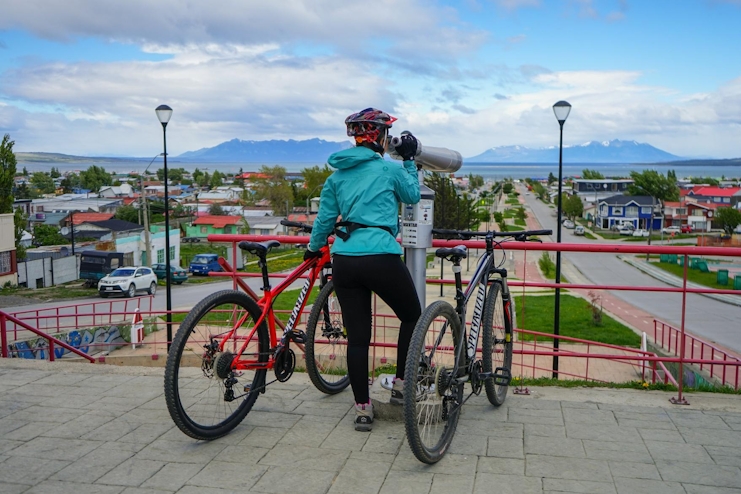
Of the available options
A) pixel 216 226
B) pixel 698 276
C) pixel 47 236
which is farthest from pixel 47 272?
pixel 698 276

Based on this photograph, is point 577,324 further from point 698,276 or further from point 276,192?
point 276,192

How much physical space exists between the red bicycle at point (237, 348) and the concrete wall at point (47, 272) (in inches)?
1630

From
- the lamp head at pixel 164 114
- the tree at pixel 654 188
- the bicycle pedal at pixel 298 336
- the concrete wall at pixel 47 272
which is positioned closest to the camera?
the bicycle pedal at pixel 298 336

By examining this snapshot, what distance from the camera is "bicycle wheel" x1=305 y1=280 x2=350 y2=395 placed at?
4754 millimetres

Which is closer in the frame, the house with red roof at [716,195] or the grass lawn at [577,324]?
the grass lawn at [577,324]

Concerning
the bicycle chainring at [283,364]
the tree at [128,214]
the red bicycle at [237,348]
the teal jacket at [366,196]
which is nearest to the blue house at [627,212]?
the tree at [128,214]

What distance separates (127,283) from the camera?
35062mm

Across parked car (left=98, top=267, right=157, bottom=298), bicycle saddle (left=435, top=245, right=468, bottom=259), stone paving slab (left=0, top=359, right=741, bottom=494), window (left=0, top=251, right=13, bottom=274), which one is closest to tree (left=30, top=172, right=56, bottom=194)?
window (left=0, top=251, right=13, bottom=274)

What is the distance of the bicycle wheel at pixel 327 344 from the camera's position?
15.6ft

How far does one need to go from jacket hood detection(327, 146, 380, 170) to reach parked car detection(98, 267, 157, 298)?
32702 mm

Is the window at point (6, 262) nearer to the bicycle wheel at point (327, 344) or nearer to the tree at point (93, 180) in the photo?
the bicycle wheel at point (327, 344)

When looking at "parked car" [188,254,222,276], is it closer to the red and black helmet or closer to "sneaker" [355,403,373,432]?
"sneaker" [355,403,373,432]

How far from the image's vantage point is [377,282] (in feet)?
13.2

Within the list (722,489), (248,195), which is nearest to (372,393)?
(722,489)
